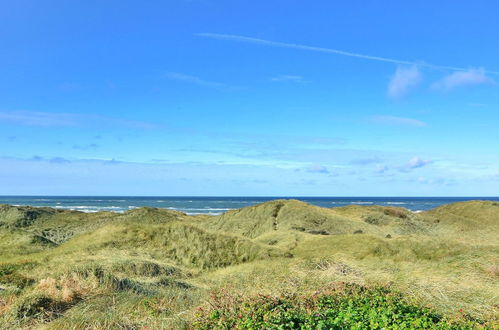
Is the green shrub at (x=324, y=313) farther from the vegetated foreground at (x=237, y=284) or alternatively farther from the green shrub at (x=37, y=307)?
the green shrub at (x=37, y=307)

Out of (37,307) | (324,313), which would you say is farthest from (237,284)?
(37,307)

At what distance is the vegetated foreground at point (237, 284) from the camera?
6914 millimetres

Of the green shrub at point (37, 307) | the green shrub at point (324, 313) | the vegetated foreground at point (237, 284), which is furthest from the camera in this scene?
the green shrub at point (37, 307)

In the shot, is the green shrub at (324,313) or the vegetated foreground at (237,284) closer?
the green shrub at (324,313)

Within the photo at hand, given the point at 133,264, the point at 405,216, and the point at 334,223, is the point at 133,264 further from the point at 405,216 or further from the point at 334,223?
the point at 405,216

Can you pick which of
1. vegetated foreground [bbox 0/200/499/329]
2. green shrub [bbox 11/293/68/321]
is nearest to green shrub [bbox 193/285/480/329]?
vegetated foreground [bbox 0/200/499/329]

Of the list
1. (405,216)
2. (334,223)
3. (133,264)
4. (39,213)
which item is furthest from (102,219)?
(405,216)

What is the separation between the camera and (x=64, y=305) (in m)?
7.98

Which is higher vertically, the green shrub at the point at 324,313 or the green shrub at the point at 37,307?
the green shrub at the point at 324,313

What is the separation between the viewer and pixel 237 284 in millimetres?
10320

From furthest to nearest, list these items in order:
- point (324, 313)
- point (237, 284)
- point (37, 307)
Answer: point (237, 284) < point (37, 307) < point (324, 313)

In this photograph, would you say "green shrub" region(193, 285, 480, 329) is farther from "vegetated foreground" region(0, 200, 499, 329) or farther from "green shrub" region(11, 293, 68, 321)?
"green shrub" region(11, 293, 68, 321)

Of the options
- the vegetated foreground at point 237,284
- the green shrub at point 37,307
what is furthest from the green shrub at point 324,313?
the green shrub at point 37,307

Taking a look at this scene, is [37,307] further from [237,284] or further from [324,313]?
[324,313]
